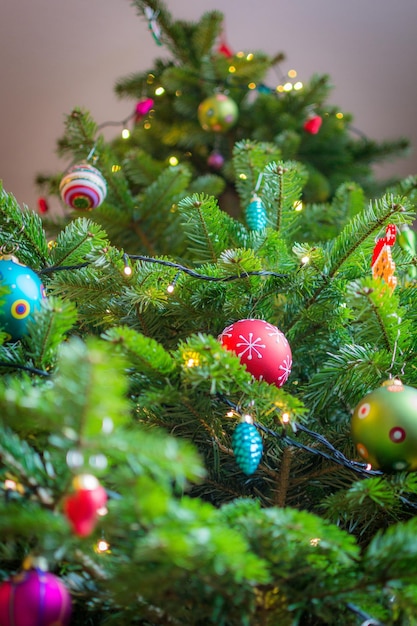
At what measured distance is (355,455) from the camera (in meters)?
0.66

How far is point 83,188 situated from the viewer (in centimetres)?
90

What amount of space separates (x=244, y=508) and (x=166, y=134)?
4.01ft

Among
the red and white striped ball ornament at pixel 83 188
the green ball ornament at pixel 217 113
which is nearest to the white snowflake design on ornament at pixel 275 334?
the red and white striped ball ornament at pixel 83 188

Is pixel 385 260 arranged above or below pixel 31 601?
above

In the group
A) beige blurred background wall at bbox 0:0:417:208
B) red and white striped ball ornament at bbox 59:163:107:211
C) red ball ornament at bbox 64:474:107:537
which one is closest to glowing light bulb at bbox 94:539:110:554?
red ball ornament at bbox 64:474:107:537

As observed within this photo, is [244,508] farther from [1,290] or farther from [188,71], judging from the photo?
[188,71]

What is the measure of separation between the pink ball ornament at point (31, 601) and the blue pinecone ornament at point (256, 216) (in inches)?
20.0

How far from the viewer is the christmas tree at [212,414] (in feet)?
1.28

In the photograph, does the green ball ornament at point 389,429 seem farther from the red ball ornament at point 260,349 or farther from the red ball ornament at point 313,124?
the red ball ornament at point 313,124

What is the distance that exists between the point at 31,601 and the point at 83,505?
0.11 metres

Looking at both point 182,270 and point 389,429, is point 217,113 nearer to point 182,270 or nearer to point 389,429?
point 182,270

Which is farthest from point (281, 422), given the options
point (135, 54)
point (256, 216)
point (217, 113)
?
point (135, 54)

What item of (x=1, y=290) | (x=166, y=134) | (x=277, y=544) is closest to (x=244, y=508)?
(x=277, y=544)

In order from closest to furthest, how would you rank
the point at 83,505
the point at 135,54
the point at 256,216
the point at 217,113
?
the point at 83,505 < the point at 256,216 < the point at 217,113 < the point at 135,54
